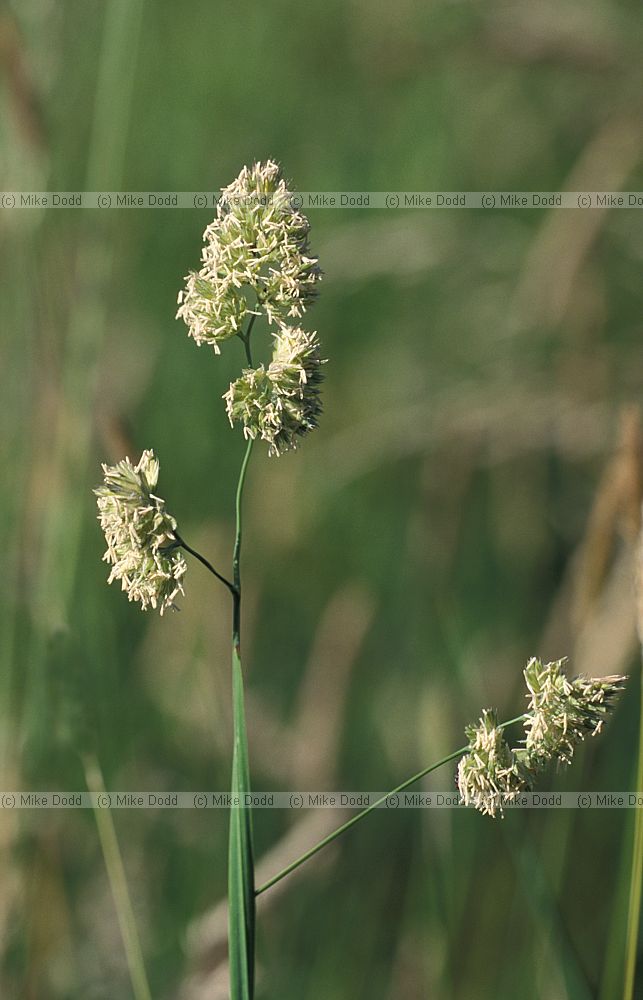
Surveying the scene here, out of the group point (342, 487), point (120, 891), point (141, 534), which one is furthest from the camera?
point (342, 487)

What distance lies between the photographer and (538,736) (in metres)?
1.34

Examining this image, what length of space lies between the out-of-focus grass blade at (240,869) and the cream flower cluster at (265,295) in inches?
11.4

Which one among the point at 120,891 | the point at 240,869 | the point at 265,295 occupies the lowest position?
the point at 240,869

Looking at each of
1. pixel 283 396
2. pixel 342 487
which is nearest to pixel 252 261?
pixel 283 396

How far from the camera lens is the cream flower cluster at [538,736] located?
1.34 metres

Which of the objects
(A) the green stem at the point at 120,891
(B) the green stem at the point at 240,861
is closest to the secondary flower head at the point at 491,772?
(B) the green stem at the point at 240,861

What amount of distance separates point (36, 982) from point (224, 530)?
164 cm

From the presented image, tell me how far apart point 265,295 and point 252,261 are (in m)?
0.05

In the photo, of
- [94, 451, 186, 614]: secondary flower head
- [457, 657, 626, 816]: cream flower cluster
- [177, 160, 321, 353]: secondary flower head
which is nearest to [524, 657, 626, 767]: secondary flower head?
[457, 657, 626, 816]: cream flower cluster

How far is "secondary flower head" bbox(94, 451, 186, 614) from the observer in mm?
1321

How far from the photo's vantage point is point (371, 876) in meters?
3.11

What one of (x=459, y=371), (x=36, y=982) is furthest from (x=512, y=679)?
(x=36, y=982)

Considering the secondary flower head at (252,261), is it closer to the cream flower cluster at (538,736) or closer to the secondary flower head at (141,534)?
the secondary flower head at (141,534)

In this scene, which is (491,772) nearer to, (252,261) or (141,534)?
(141,534)
